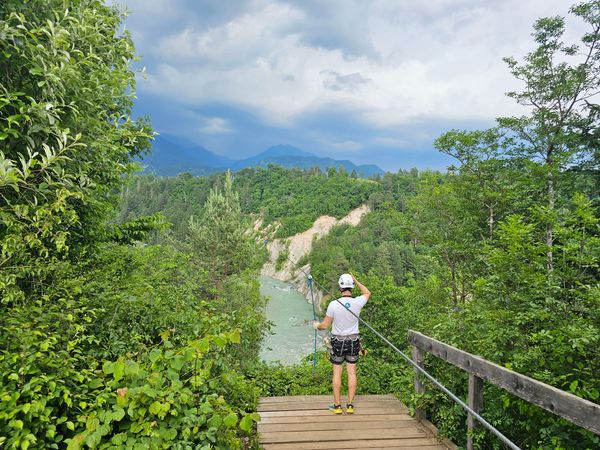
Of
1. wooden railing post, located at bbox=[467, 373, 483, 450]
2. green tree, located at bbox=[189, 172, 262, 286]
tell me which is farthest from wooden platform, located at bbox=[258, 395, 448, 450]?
green tree, located at bbox=[189, 172, 262, 286]

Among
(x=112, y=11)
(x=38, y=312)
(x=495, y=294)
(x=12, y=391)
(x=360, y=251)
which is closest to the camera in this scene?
(x=12, y=391)

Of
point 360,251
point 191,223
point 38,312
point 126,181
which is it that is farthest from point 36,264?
point 360,251

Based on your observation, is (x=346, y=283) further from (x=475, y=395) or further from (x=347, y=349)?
(x=475, y=395)

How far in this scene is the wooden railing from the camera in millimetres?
2578

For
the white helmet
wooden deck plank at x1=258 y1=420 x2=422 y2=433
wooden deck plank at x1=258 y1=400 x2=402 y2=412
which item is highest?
the white helmet

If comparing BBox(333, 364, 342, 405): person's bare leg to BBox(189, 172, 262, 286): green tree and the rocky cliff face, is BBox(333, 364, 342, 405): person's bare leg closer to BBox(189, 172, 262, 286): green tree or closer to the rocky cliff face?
BBox(189, 172, 262, 286): green tree

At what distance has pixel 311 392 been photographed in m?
6.97

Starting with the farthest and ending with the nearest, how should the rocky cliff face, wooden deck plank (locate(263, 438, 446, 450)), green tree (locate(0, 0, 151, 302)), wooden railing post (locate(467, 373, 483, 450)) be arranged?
1. the rocky cliff face
2. wooden deck plank (locate(263, 438, 446, 450))
3. wooden railing post (locate(467, 373, 483, 450))
4. green tree (locate(0, 0, 151, 302))

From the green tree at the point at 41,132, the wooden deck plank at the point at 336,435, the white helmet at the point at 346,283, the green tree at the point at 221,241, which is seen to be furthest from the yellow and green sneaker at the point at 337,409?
the green tree at the point at 221,241

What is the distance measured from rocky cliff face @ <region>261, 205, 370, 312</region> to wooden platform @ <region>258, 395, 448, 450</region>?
234 feet

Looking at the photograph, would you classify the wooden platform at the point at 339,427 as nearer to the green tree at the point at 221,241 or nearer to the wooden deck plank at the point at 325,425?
the wooden deck plank at the point at 325,425

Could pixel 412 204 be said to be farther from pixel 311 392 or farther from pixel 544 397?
pixel 544 397

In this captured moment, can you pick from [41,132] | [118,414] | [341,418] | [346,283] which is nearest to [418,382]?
[341,418]

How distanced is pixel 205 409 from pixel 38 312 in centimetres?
171
